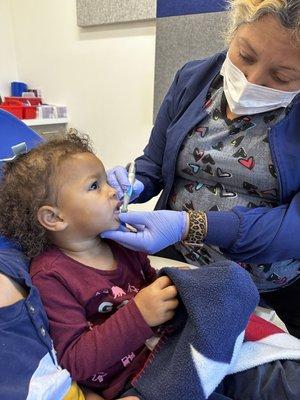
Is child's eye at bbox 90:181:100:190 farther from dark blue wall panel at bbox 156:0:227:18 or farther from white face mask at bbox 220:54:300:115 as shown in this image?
dark blue wall panel at bbox 156:0:227:18

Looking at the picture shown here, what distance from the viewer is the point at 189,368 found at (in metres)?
0.61

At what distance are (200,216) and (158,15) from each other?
50.4 inches

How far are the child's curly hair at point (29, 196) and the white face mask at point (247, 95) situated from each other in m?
0.43

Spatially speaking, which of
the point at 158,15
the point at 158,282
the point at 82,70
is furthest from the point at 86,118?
the point at 158,282

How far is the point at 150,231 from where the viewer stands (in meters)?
0.85

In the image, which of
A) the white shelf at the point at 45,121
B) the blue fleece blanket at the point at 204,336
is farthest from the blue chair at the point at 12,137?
the white shelf at the point at 45,121

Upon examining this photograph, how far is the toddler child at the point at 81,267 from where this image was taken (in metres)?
0.66

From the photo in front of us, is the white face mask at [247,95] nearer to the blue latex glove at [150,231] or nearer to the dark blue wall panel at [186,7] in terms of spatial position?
the blue latex glove at [150,231]

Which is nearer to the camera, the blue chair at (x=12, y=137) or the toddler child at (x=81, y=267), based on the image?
the toddler child at (x=81, y=267)

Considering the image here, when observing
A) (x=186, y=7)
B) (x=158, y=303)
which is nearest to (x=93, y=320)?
(x=158, y=303)

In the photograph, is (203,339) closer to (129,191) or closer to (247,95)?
(129,191)

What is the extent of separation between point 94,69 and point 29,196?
61.7 inches

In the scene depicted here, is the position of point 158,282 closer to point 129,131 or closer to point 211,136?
point 211,136

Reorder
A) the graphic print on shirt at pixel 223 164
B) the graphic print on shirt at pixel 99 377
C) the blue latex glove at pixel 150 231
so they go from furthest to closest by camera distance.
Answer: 1. the graphic print on shirt at pixel 223 164
2. the blue latex glove at pixel 150 231
3. the graphic print on shirt at pixel 99 377
